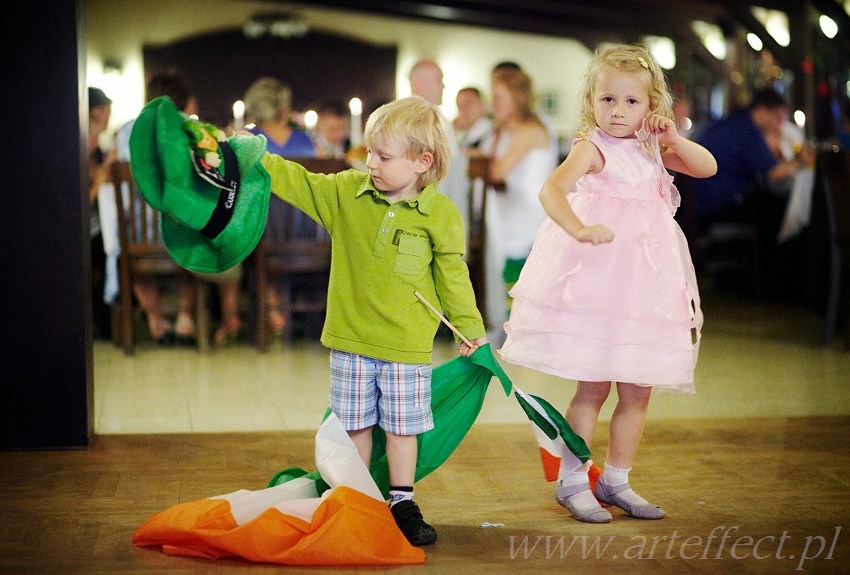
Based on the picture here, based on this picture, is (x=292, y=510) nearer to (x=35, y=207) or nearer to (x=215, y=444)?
(x=215, y=444)

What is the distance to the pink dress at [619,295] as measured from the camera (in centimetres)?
262

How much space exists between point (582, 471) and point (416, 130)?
92cm

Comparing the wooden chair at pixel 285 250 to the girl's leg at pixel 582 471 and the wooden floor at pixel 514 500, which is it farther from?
the girl's leg at pixel 582 471

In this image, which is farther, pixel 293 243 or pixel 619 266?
pixel 293 243

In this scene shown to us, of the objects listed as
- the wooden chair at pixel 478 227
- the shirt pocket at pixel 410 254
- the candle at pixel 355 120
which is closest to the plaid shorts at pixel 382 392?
the shirt pocket at pixel 410 254

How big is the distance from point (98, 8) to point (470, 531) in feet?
41.4

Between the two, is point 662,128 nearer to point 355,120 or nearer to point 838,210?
point 838,210

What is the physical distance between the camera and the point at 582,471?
108 inches

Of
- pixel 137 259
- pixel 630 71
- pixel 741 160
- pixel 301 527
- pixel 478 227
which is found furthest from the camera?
pixel 741 160

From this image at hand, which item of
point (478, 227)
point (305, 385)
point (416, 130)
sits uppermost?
point (416, 130)

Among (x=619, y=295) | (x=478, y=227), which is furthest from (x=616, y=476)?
(x=478, y=227)

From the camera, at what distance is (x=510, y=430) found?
12.2 ft

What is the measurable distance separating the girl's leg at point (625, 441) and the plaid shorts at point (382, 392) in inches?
18.9

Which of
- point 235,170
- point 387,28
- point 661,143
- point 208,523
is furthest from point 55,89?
point 387,28
